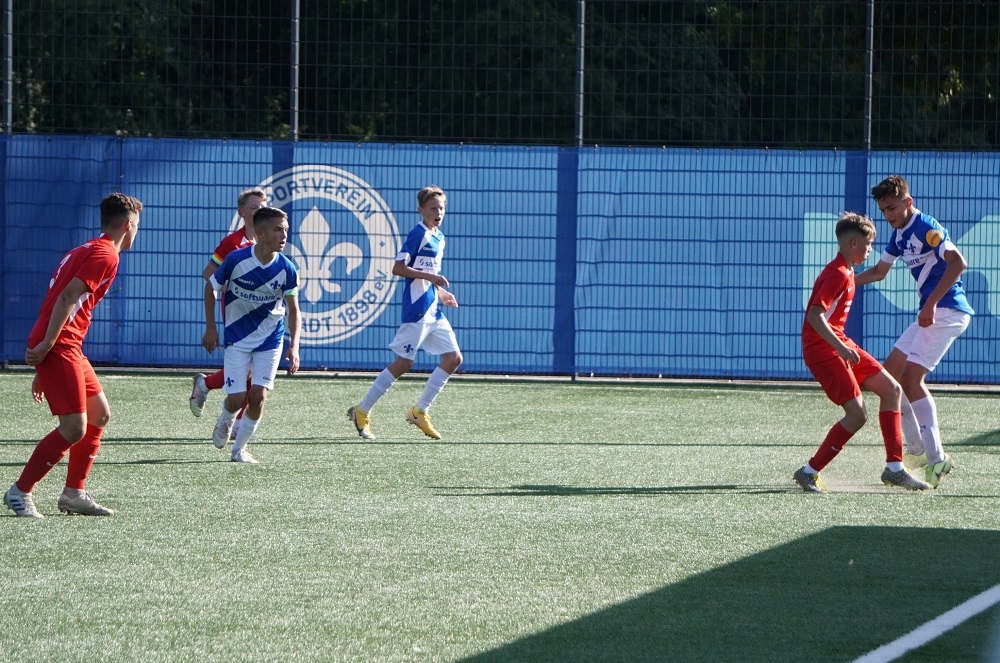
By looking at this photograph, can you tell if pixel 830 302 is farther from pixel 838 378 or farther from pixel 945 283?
pixel 945 283

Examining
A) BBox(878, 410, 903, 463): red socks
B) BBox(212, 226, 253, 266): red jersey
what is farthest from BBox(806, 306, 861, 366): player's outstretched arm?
BBox(212, 226, 253, 266): red jersey

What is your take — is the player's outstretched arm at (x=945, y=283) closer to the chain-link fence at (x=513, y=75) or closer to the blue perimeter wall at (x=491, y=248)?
the blue perimeter wall at (x=491, y=248)

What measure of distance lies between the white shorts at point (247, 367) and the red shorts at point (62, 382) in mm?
2481

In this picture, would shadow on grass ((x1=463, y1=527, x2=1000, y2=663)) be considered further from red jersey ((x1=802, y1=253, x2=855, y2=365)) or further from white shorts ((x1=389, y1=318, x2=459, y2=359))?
white shorts ((x1=389, y1=318, x2=459, y2=359))

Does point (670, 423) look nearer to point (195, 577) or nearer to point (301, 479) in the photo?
point (301, 479)

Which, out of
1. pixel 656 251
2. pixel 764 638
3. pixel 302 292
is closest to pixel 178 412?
pixel 302 292

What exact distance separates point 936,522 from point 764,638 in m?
2.57

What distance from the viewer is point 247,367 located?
31.4ft

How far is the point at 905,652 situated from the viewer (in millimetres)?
4848

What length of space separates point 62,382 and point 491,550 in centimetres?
217

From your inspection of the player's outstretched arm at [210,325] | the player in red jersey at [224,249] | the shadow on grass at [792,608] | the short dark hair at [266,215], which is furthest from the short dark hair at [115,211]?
the shadow on grass at [792,608]

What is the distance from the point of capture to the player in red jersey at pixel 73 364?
22.6 ft

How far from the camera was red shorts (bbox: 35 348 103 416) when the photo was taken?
6.98 metres

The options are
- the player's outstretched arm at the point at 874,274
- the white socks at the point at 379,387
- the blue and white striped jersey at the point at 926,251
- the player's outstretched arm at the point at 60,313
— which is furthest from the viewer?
the white socks at the point at 379,387
